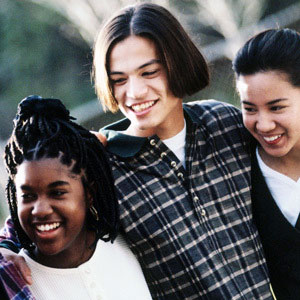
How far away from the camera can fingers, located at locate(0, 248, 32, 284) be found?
1.96 m

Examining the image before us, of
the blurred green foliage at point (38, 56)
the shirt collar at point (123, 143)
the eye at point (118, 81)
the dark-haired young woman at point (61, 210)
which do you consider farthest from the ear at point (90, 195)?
the blurred green foliage at point (38, 56)

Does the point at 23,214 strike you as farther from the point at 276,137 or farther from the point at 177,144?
the point at 276,137

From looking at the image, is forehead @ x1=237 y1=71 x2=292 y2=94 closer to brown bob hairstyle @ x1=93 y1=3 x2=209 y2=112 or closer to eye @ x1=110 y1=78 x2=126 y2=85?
brown bob hairstyle @ x1=93 y1=3 x2=209 y2=112

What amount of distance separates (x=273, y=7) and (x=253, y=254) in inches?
295

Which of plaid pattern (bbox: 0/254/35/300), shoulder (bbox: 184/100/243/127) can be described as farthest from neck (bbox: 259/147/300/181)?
plaid pattern (bbox: 0/254/35/300)

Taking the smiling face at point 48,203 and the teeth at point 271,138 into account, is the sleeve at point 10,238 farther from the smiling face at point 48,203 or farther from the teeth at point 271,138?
the teeth at point 271,138

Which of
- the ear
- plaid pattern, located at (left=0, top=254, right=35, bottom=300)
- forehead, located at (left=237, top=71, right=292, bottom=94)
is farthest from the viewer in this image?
forehead, located at (left=237, top=71, right=292, bottom=94)

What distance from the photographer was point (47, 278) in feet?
6.67

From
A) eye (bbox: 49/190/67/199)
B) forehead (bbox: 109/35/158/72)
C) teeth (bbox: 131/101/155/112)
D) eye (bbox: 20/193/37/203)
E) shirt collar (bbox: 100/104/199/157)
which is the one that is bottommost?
eye (bbox: 49/190/67/199)

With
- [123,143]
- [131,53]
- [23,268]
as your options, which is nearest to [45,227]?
[23,268]

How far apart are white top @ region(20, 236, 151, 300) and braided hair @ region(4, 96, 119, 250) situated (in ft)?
0.26

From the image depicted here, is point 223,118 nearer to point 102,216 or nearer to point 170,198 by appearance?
point 170,198

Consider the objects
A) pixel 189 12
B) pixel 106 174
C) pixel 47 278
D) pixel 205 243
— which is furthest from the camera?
pixel 189 12

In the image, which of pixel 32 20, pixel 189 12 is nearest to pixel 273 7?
pixel 189 12
